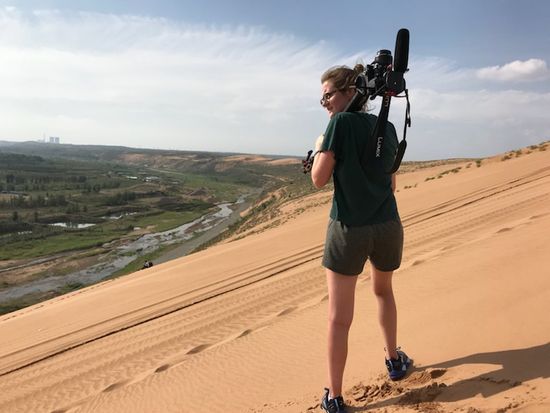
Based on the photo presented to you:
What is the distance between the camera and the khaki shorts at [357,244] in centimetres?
228

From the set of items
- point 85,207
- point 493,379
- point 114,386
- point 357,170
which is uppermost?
point 357,170

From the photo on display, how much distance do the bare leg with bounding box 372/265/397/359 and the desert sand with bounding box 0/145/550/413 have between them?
243 mm

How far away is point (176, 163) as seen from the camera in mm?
154750

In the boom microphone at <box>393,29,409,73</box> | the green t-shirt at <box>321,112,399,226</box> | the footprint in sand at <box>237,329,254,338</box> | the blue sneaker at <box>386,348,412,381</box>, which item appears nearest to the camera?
the boom microphone at <box>393,29,409,73</box>

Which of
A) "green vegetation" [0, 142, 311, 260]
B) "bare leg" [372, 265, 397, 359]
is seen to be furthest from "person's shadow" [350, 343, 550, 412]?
"green vegetation" [0, 142, 311, 260]

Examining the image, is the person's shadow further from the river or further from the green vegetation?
the green vegetation

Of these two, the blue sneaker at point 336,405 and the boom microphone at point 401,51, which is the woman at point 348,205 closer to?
the blue sneaker at point 336,405

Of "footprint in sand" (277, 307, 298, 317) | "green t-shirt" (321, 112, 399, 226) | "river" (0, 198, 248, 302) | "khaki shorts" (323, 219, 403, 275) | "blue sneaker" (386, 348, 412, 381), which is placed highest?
"green t-shirt" (321, 112, 399, 226)

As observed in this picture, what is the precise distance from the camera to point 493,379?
2.39 meters

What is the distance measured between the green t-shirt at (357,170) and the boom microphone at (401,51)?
0.97ft

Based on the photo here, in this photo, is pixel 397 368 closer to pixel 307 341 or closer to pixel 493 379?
pixel 493 379

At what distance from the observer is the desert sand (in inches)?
101

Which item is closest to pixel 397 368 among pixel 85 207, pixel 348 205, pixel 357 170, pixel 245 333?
pixel 348 205

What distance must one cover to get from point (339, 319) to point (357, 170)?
0.78 metres
